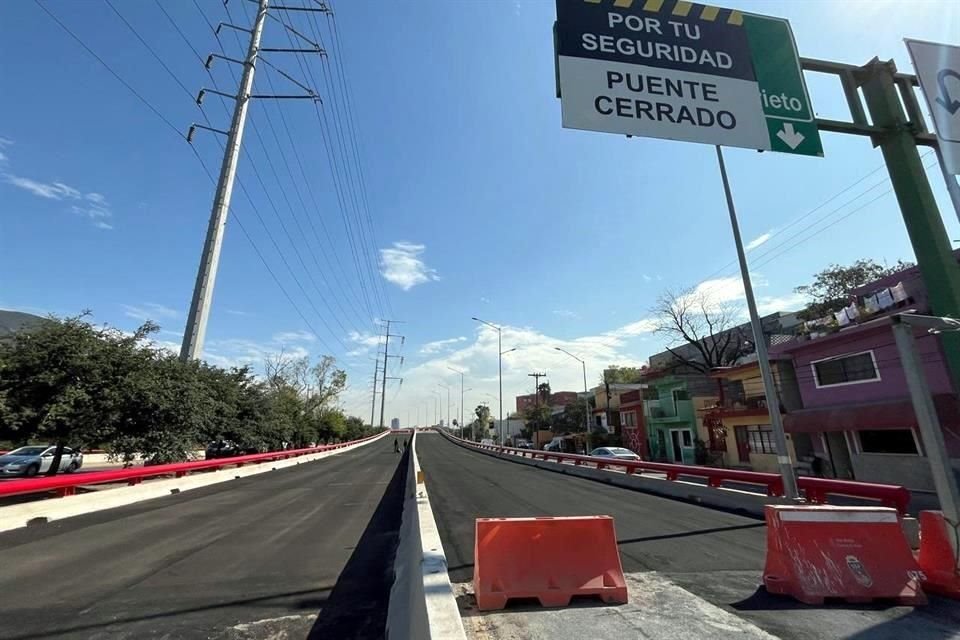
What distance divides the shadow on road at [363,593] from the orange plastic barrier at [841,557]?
4.18m

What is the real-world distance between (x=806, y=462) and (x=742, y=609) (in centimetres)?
2519

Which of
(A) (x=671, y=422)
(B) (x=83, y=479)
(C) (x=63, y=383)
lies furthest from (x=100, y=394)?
(A) (x=671, y=422)

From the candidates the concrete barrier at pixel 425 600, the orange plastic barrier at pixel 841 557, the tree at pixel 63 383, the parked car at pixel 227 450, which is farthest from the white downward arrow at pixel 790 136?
the parked car at pixel 227 450

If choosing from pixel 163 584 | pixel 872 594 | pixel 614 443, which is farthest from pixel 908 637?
pixel 614 443

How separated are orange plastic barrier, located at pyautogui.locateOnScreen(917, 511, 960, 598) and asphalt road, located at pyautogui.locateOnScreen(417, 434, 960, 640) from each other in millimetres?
177

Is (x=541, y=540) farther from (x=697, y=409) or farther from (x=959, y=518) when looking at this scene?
(x=697, y=409)

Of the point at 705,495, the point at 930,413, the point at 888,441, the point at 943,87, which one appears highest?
the point at 943,87

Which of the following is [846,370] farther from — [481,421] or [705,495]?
[481,421]

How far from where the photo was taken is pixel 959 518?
436 cm

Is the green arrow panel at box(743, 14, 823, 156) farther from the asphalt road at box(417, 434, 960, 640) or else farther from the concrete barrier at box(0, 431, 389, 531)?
the concrete barrier at box(0, 431, 389, 531)

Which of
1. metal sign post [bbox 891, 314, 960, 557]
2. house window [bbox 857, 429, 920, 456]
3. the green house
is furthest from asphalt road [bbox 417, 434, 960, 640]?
the green house

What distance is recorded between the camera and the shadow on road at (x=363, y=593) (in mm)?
4301

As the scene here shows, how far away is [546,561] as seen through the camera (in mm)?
4617

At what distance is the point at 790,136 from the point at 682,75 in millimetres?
1602
